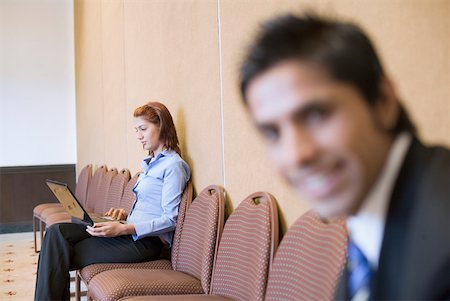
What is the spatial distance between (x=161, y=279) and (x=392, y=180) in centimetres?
187

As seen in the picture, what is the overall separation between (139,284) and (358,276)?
65.5 inches

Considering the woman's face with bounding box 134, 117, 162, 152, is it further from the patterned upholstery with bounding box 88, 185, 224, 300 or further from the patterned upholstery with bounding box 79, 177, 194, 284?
the patterned upholstery with bounding box 88, 185, 224, 300

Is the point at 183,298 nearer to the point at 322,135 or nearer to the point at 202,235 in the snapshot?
the point at 202,235

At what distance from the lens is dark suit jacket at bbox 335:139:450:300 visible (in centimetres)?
58

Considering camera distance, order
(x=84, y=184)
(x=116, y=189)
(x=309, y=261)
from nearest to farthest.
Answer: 1. (x=309, y=261)
2. (x=116, y=189)
3. (x=84, y=184)

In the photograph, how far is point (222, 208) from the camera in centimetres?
232

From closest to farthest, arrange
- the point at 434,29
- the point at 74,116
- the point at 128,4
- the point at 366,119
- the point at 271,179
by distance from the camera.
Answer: the point at 366,119 < the point at 434,29 < the point at 271,179 < the point at 128,4 < the point at 74,116

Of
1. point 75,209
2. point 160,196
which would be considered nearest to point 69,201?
point 75,209

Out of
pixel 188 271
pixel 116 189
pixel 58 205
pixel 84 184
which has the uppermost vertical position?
pixel 116 189

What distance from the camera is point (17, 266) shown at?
202 inches

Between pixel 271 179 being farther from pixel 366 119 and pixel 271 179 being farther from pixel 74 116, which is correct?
pixel 74 116

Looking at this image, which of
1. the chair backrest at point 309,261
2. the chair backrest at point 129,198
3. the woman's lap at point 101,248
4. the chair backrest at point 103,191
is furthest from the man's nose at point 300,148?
the chair backrest at point 103,191

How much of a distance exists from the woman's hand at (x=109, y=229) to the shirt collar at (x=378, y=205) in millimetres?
2168

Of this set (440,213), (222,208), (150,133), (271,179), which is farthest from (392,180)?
(150,133)
